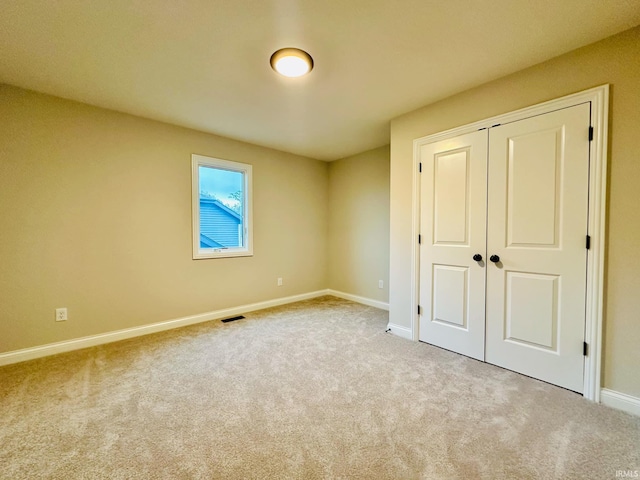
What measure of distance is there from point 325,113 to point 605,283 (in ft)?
9.01

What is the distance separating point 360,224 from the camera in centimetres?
439

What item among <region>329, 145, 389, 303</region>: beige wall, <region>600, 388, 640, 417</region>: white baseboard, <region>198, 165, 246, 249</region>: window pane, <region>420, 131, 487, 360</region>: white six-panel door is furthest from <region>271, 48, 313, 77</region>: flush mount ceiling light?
<region>600, 388, 640, 417</region>: white baseboard

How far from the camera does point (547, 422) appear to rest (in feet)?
5.28

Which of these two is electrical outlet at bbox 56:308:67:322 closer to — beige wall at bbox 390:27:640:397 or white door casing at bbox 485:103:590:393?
white door casing at bbox 485:103:590:393

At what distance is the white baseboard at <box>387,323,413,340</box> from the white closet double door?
19cm

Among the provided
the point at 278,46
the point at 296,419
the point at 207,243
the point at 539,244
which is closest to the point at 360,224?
the point at 207,243

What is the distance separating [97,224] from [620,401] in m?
4.54

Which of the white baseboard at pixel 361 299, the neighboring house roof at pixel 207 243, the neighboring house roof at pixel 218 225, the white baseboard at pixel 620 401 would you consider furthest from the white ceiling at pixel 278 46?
the white baseboard at pixel 361 299

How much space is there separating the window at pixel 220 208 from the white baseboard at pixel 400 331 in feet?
7.25

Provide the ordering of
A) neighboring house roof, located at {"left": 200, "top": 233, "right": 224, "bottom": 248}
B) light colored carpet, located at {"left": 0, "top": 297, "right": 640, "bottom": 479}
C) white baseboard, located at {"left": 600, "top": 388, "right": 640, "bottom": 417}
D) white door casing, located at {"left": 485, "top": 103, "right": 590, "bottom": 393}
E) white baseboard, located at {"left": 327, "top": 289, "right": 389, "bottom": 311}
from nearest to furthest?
light colored carpet, located at {"left": 0, "top": 297, "right": 640, "bottom": 479}
white baseboard, located at {"left": 600, "top": 388, "right": 640, "bottom": 417}
white door casing, located at {"left": 485, "top": 103, "right": 590, "bottom": 393}
neighboring house roof, located at {"left": 200, "top": 233, "right": 224, "bottom": 248}
white baseboard, located at {"left": 327, "top": 289, "right": 389, "bottom": 311}

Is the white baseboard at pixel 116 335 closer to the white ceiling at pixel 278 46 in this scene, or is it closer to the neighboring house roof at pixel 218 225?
the neighboring house roof at pixel 218 225

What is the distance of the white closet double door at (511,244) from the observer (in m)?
1.91

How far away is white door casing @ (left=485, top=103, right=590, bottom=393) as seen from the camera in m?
1.89

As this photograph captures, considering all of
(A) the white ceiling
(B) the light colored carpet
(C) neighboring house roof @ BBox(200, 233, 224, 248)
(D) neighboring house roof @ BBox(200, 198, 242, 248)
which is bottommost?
(B) the light colored carpet
